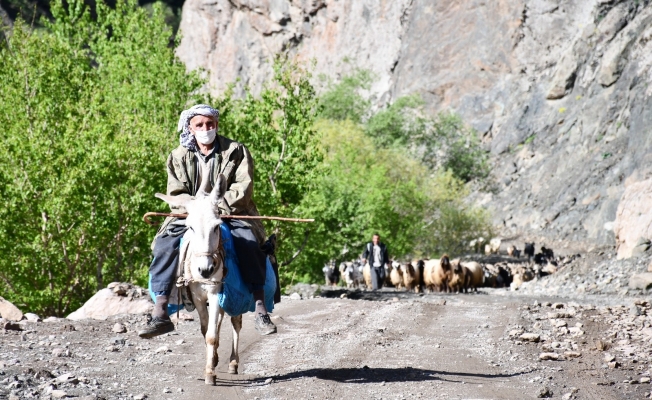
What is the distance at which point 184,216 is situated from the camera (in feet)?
26.2

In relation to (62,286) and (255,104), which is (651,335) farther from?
(255,104)

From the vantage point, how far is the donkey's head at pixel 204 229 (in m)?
7.56

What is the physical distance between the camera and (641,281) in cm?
2239

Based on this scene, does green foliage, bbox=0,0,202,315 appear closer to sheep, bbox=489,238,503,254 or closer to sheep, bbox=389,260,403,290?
sheep, bbox=389,260,403,290

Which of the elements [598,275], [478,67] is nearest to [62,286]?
[598,275]

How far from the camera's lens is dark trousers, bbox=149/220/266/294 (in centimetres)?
802

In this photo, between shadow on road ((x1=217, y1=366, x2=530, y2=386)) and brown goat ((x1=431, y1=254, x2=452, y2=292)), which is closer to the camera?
shadow on road ((x1=217, y1=366, x2=530, y2=386))

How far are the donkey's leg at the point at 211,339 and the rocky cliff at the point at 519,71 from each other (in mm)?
21316

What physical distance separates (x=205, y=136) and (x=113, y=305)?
6.96 metres

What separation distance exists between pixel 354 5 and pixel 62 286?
7355 centimetres

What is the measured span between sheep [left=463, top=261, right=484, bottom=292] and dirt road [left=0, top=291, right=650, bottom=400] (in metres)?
17.4

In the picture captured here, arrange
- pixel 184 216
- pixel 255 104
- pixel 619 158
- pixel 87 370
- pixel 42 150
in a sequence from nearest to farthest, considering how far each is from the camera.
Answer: pixel 184 216 < pixel 87 370 < pixel 42 150 < pixel 255 104 < pixel 619 158

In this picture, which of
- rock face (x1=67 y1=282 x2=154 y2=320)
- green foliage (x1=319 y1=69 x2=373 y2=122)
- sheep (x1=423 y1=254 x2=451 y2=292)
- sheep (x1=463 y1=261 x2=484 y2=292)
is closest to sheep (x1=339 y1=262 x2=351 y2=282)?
sheep (x1=463 y1=261 x2=484 y2=292)

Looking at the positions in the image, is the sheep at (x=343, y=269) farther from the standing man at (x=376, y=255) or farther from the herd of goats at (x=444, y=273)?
the standing man at (x=376, y=255)
